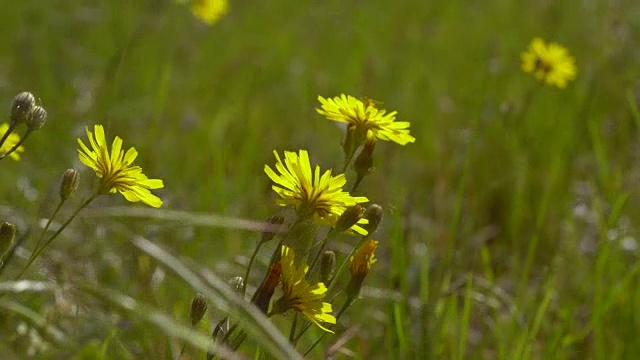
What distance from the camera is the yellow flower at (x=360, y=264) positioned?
1039 mm

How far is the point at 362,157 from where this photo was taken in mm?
1071

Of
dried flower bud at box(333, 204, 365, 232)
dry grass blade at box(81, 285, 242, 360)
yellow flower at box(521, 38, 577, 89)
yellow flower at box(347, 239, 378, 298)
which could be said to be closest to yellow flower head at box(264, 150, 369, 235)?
dried flower bud at box(333, 204, 365, 232)

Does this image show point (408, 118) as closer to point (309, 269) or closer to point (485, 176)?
point (485, 176)

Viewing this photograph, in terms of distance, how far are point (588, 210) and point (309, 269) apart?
1.41 metres

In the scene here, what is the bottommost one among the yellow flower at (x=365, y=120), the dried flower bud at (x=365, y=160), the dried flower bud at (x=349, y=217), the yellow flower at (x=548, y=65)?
the dried flower bud at (x=349, y=217)

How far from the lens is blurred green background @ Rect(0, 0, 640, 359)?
1.50 m

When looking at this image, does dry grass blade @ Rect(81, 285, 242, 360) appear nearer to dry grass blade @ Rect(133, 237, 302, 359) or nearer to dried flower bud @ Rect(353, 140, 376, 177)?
dry grass blade @ Rect(133, 237, 302, 359)

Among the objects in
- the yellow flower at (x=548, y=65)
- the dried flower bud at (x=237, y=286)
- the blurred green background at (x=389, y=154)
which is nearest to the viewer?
the dried flower bud at (x=237, y=286)

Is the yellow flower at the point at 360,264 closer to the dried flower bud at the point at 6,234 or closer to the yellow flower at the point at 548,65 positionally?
the dried flower bud at the point at 6,234

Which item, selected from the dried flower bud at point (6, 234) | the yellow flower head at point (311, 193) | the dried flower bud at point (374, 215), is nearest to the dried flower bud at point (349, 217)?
the yellow flower head at point (311, 193)

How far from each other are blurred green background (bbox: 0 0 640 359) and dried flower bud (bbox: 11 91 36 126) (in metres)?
0.16

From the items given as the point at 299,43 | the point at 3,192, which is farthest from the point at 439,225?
the point at 299,43

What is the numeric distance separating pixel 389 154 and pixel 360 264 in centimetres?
143

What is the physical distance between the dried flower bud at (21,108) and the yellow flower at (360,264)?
1.39ft
